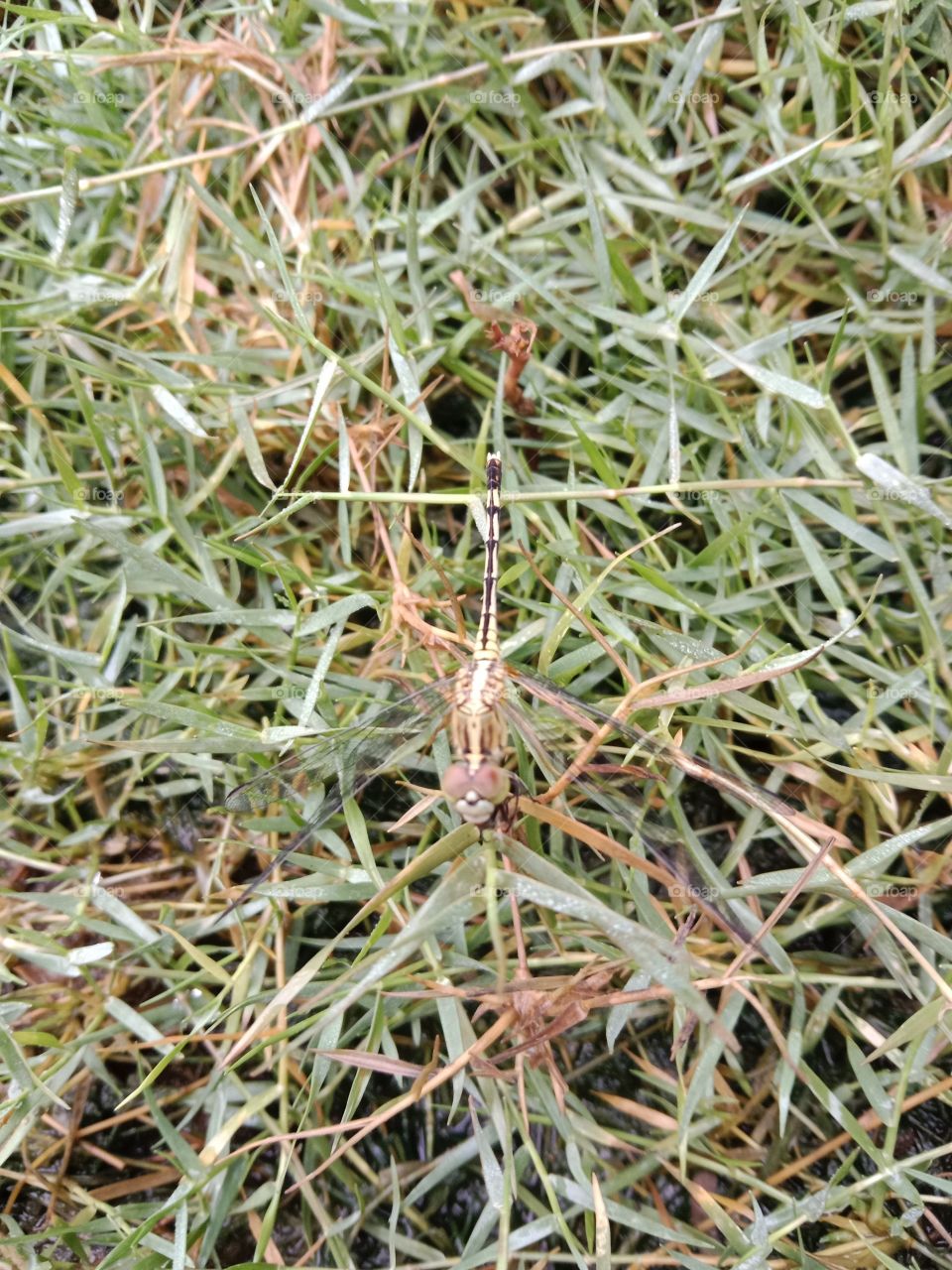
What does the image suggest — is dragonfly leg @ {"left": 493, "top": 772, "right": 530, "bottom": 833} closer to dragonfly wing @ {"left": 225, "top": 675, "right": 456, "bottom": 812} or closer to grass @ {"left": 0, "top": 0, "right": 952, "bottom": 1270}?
grass @ {"left": 0, "top": 0, "right": 952, "bottom": 1270}

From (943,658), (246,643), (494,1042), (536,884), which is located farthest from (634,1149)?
(246,643)

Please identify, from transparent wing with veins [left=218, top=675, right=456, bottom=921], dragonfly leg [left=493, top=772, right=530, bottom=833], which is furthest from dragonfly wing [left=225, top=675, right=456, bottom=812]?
dragonfly leg [left=493, top=772, right=530, bottom=833]

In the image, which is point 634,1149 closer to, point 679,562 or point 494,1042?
point 494,1042

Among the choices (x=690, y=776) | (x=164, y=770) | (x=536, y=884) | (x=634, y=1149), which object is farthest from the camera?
(x=164, y=770)

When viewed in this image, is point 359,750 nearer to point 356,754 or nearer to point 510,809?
point 356,754

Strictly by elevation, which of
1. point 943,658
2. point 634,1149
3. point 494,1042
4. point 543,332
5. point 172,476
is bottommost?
point 634,1149

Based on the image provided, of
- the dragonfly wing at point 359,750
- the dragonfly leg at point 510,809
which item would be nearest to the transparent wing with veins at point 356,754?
the dragonfly wing at point 359,750

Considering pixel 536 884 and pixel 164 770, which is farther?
pixel 164 770
